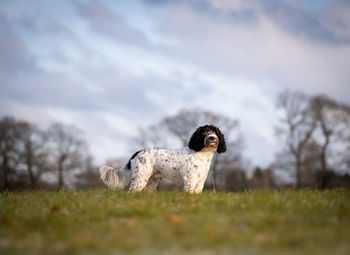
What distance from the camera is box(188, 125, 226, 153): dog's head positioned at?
11195 millimetres

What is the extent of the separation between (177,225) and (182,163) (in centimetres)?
500

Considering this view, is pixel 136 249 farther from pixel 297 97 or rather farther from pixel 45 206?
pixel 297 97

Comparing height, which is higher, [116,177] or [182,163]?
[182,163]

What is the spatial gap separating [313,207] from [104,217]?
13.4 ft

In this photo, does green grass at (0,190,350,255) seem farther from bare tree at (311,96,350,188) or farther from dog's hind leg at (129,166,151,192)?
bare tree at (311,96,350,188)

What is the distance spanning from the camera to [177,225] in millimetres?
6297

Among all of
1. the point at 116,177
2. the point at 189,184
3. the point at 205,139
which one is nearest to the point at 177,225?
the point at 189,184

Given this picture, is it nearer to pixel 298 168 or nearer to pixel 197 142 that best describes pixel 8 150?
pixel 298 168

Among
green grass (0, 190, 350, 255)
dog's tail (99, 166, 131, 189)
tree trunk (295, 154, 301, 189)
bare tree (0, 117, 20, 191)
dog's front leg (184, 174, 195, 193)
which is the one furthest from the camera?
tree trunk (295, 154, 301, 189)

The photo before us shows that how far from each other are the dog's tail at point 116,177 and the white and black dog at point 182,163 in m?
0.03

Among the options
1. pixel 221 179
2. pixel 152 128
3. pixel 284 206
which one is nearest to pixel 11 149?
pixel 152 128

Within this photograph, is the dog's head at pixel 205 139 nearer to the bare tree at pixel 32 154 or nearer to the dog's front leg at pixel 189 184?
the dog's front leg at pixel 189 184

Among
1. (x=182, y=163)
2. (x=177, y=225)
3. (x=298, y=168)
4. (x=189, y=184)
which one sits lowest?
(x=298, y=168)

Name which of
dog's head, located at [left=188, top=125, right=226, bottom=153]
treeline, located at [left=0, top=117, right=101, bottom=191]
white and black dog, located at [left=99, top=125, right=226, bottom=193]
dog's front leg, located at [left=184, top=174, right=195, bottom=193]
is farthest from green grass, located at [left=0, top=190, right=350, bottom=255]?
treeline, located at [left=0, top=117, right=101, bottom=191]
